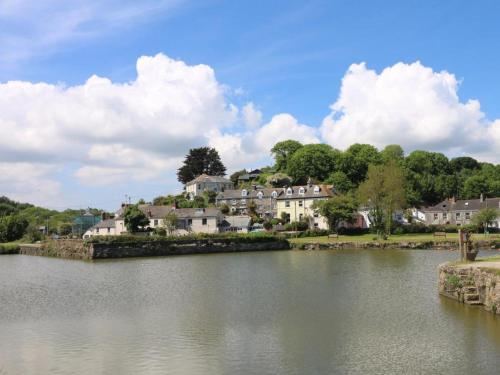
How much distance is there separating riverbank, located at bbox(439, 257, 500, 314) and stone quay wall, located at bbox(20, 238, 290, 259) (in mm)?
47691

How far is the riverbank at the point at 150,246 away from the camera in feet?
226

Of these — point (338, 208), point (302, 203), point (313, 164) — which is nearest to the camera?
point (338, 208)

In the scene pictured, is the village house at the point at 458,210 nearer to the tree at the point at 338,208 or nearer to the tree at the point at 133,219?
the tree at the point at 338,208

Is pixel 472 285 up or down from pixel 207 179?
down

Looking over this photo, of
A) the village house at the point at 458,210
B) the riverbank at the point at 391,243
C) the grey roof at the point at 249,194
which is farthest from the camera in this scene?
the grey roof at the point at 249,194

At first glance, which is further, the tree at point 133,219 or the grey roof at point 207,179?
the grey roof at point 207,179

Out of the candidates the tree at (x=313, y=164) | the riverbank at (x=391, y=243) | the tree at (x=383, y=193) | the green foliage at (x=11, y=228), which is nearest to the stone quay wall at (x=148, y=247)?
the riverbank at (x=391, y=243)

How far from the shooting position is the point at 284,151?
143 metres

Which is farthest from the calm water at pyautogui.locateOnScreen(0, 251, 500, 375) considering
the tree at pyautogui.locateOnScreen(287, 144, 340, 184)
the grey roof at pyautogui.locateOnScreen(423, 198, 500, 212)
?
the tree at pyautogui.locateOnScreen(287, 144, 340, 184)

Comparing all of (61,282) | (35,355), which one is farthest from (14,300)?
(35,355)

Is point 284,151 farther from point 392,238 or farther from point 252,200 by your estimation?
point 392,238

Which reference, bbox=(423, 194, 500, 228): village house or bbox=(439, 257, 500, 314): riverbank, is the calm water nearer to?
bbox=(439, 257, 500, 314): riverbank

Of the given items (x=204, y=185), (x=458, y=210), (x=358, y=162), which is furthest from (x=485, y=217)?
(x=204, y=185)

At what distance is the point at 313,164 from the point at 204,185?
27498 millimetres
